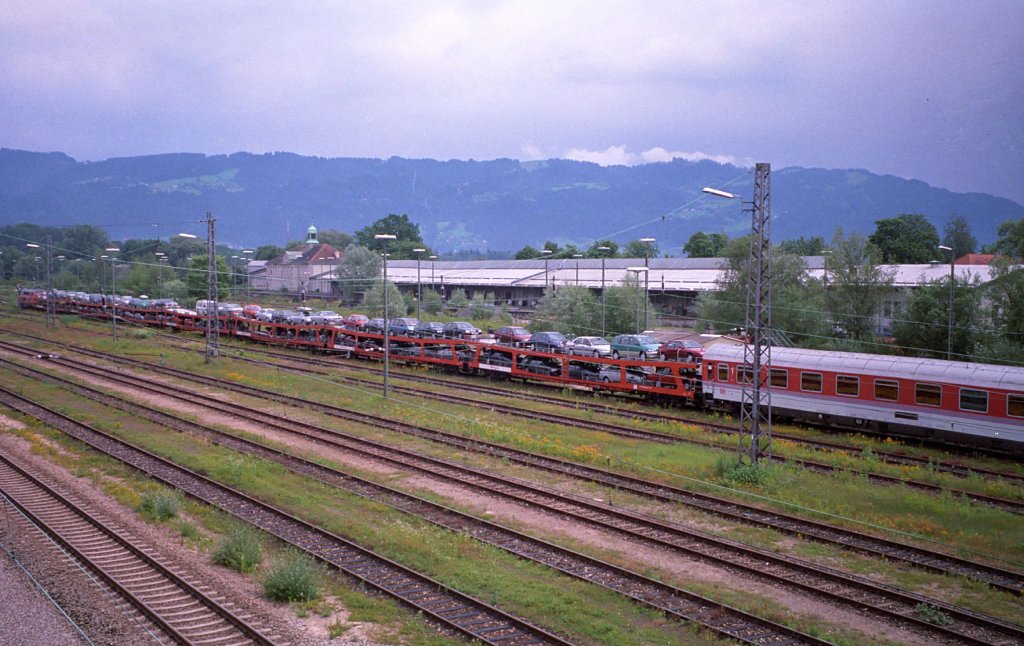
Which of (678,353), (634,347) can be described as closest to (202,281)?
(634,347)

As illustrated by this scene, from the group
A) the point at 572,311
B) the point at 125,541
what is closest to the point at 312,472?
the point at 125,541

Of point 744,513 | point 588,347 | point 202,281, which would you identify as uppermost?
point 202,281

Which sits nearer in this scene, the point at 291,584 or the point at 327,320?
the point at 291,584

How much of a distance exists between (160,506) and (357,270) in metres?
87.4

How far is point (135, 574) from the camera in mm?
15266

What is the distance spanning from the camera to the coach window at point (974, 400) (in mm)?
25891

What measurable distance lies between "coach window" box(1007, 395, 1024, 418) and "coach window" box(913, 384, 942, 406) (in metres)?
2.12

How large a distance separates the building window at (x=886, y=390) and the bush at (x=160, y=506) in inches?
921

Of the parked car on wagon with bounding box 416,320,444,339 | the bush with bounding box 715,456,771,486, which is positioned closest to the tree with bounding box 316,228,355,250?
the parked car on wagon with bounding box 416,320,444,339

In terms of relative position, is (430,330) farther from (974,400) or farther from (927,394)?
(974,400)

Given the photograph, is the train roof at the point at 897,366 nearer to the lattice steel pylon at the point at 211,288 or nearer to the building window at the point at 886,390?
the building window at the point at 886,390

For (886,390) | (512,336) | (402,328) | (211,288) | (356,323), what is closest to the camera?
(886,390)

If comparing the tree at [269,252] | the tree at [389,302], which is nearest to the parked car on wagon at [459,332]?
the tree at [389,302]

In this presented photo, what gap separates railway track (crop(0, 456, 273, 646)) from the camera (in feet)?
41.9
